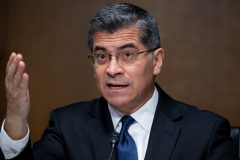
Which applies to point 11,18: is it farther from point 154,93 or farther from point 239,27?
point 239,27

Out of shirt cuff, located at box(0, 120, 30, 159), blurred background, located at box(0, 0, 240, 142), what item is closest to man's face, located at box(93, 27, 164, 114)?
shirt cuff, located at box(0, 120, 30, 159)

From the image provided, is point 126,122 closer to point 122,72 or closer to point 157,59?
point 122,72

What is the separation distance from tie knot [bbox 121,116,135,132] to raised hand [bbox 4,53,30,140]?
23.8 inches

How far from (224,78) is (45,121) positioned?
Answer: 63.1 inches

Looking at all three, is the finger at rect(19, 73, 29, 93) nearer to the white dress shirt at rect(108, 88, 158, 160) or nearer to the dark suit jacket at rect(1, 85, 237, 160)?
the dark suit jacket at rect(1, 85, 237, 160)

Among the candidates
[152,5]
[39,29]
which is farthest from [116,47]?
[39,29]

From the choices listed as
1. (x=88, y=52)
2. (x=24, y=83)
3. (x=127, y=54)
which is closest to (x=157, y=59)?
(x=127, y=54)

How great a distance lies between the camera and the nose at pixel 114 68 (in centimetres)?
182

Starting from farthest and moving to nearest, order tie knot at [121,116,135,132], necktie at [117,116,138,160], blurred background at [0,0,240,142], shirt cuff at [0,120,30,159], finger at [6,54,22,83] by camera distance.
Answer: blurred background at [0,0,240,142] → tie knot at [121,116,135,132] → necktie at [117,116,138,160] → shirt cuff at [0,120,30,159] → finger at [6,54,22,83]

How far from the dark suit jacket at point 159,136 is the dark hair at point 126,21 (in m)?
0.38

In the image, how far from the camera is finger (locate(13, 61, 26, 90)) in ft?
4.28

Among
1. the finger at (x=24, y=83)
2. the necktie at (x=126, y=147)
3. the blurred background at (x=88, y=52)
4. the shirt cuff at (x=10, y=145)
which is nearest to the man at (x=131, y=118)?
the necktie at (x=126, y=147)

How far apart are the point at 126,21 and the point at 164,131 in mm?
617

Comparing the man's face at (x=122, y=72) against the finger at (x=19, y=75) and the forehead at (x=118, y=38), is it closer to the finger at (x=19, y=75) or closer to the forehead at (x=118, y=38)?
the forehead at (x=118, y=38)
